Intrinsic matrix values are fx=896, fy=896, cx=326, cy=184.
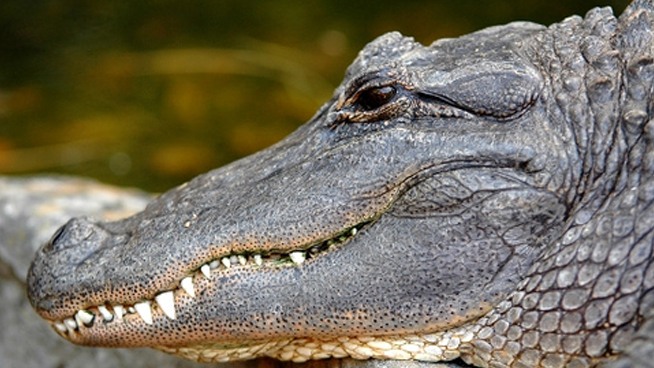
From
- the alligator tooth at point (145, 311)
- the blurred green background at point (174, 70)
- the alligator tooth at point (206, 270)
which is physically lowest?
the alligator tooth at point (145, 311)

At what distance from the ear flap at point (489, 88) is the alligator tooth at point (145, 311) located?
3.43 feet

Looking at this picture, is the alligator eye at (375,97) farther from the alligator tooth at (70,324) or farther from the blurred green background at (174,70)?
the blurred green background at (174,70)

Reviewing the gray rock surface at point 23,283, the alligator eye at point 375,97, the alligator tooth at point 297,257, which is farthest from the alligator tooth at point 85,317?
the alligator eye at point 375,97

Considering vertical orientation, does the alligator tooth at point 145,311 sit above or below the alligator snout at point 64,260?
below

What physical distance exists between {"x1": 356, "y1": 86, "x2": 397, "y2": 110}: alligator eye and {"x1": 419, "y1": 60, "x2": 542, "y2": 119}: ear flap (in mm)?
99

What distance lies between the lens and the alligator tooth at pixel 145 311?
270 cm

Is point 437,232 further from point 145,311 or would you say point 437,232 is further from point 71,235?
point 71,235

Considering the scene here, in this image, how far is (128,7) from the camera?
395 inches

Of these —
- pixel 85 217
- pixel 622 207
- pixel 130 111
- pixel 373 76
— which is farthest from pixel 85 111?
pixel 622 207

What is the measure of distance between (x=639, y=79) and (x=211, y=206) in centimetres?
131

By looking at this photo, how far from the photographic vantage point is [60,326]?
9.39ft

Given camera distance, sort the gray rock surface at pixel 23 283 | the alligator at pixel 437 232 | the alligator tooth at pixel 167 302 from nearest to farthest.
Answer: the alligator at pixel 437 232, the alligator tooth at pixel 167 302, the gray rock surface at pixel 23 283

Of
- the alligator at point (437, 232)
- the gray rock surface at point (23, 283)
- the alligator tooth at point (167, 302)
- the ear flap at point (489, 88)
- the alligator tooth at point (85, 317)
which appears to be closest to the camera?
the alligator at point (437, 232)

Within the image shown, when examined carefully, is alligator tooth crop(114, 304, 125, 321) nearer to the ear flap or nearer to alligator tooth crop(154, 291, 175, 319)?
alligator tooth crop(154, 291, 175, 319)
